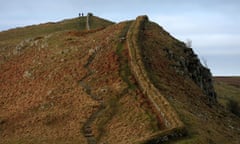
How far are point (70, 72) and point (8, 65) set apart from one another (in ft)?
39.9

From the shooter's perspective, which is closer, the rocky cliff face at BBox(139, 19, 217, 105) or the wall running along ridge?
the wall running along ridge

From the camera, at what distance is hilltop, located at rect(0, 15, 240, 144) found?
43719 millimetres

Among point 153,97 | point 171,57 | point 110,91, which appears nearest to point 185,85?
point 171,57

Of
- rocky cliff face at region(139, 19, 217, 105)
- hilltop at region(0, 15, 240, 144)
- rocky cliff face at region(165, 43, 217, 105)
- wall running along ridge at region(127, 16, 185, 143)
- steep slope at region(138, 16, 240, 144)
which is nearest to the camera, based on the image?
wall running along ridge at region(127, 16, 185, 143)

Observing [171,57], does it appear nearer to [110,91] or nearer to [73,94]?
[110,91]

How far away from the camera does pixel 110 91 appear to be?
5112 cm

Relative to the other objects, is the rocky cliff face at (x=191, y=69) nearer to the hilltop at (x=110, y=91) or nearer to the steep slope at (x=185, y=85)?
the steep slope at (x=185, y=85)

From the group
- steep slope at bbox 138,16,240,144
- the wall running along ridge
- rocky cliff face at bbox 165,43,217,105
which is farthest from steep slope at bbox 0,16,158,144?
rocky cliff face at bbox 165,43,217,105

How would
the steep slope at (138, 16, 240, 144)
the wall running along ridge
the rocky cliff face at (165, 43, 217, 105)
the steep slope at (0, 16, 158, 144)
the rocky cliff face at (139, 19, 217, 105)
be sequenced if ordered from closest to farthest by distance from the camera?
the wall running along ridge, the steep slope at (138, 16, 240, 144), the steep slope at (0, 16, 158, 144), the rocky cliff face at (139, 19, 217, 105), the rocky cliff face at (165, 43, 217, 105)

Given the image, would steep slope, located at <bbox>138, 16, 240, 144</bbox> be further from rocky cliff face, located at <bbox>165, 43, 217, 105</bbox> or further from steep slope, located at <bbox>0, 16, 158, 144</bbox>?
steep slope, located at <bbox>0, 16, 158, 144</bbox>

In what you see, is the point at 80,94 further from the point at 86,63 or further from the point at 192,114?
the point at 192,114

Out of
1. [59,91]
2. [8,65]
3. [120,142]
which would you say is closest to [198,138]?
[120,142]

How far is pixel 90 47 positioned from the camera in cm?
6244

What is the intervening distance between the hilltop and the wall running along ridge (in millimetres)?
75
